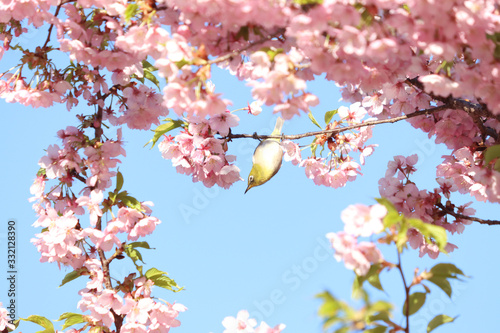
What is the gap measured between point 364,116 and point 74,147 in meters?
1.86

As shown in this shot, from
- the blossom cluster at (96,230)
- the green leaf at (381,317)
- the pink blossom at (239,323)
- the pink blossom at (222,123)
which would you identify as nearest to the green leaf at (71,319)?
the blossom cluster at (96,230)

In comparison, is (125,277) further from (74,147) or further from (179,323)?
(74,147)

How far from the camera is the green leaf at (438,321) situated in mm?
2131

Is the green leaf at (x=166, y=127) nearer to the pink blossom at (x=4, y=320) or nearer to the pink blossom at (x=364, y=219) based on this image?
the pink blossom at (x=4, y=320)

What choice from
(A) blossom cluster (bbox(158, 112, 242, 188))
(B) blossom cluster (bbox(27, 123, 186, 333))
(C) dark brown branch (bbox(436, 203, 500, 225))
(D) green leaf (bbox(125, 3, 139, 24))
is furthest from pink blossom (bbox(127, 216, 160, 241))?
(C) dark brown branch (bbox(436, 203, 500, 225))

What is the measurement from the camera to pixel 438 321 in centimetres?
215

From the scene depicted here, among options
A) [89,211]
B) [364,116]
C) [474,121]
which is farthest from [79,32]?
[474,121]

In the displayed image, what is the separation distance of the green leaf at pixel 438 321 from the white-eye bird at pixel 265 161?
1.64m

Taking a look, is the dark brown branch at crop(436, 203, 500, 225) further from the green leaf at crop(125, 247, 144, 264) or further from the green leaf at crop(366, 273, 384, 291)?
the green leaf at crop(125, 247, 144, 264)

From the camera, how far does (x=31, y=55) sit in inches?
120

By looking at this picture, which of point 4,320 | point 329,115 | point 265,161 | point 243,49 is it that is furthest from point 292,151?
point 4,320

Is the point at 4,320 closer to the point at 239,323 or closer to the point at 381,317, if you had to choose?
the point at 239,323

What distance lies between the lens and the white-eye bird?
3.55 metres

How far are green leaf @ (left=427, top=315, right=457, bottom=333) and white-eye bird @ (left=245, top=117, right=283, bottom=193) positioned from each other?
1.64 metres
